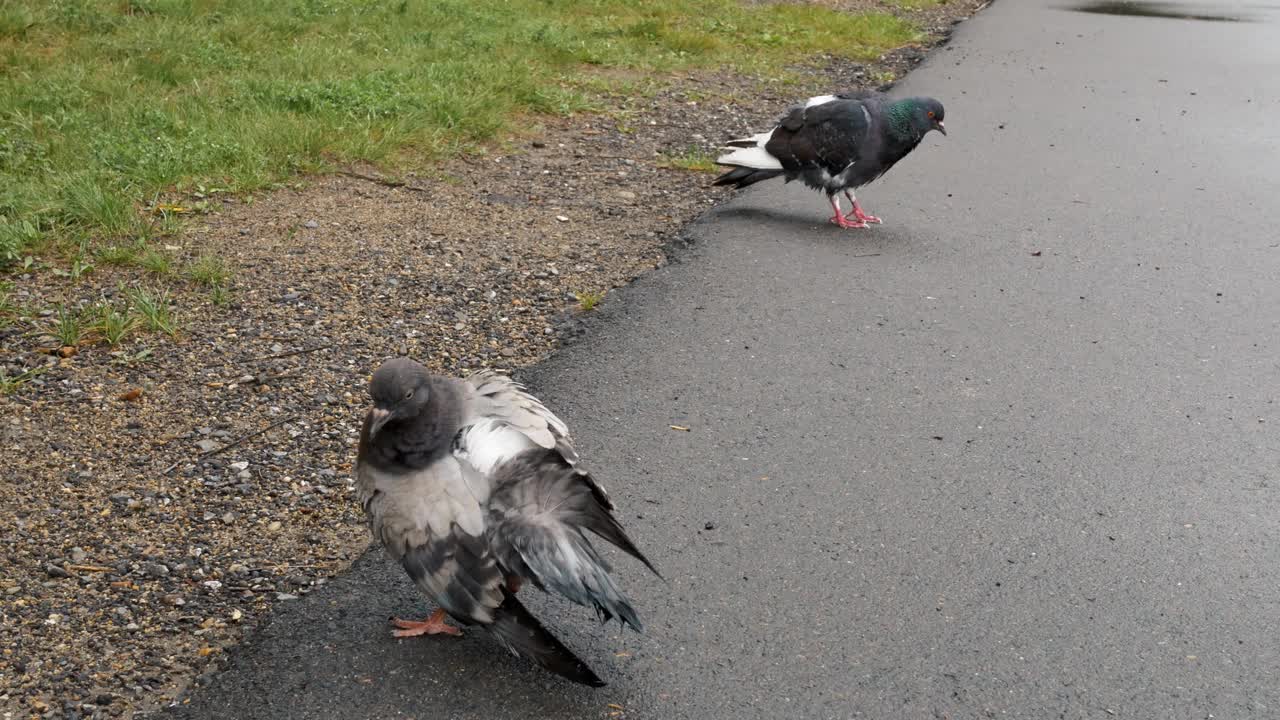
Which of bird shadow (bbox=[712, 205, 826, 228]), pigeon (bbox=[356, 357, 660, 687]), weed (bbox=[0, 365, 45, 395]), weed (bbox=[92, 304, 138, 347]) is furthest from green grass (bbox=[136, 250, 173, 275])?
bird shadow (bbox=[712, 205, 826, 228])

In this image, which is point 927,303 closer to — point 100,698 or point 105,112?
point 100,698

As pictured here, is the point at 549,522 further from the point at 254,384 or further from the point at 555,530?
the point at 254,384

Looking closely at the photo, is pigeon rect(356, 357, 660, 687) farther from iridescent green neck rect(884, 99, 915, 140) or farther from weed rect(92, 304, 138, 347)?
iridescent green neck rect(884, 99, 915, 140)

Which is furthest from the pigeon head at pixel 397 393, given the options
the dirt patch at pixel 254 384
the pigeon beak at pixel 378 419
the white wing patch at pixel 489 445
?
the dirt patch at pixel 254 384

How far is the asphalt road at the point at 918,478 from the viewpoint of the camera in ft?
10.7

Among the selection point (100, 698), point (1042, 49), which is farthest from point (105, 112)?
point (1042, 49)

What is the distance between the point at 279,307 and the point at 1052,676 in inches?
138

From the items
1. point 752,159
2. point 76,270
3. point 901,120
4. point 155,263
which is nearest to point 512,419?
point 155,263

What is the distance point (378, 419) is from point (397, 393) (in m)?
0.09

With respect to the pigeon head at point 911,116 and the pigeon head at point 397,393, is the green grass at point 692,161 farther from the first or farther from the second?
the pigeon head at point 397,393

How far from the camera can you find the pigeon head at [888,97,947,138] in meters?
7.18

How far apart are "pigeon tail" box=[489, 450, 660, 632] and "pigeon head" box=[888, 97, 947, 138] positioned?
458 centimetres

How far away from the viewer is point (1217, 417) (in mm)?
4914

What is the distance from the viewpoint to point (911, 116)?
7.22m
